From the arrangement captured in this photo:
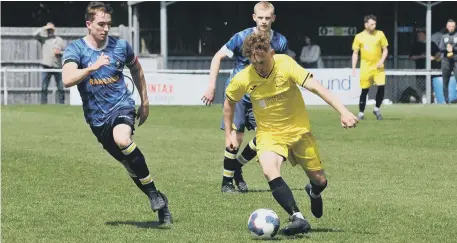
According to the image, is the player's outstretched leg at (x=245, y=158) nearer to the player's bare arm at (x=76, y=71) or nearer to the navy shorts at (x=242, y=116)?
the navy shorts at (x=242, y=116)

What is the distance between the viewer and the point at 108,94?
393 inches

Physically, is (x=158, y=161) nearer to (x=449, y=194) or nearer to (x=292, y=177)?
(x=292, y=177)

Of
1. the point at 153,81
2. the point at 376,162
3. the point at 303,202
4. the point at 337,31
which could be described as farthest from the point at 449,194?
the point at 337,31

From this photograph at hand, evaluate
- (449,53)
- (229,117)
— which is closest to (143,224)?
(229,117)

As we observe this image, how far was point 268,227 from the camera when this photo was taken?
8.77 metres

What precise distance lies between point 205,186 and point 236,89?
10.9ft

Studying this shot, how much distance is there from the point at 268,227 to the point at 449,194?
345 cm

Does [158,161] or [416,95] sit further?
[416,95]

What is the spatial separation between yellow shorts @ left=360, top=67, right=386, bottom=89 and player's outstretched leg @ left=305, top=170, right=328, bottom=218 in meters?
13.3

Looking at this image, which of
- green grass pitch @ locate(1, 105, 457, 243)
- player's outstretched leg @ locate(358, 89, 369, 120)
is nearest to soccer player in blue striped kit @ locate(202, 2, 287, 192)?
green grass pitch @ locate(1, 105, 457, 243)

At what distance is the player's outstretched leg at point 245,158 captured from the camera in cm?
1190

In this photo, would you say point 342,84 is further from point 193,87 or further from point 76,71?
point 76,71

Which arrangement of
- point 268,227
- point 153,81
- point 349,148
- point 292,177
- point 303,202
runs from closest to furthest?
point 268,227 < point 303,202 < point 292,177 < point 349,148 < point 153,81

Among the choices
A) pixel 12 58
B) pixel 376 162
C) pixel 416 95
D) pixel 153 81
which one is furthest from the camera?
pixel 12 58
